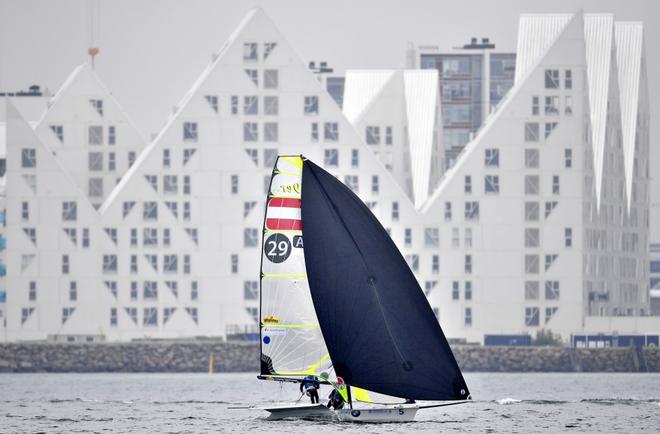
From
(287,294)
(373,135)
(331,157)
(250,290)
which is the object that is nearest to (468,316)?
(331,157)

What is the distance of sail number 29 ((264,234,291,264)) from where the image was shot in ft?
232

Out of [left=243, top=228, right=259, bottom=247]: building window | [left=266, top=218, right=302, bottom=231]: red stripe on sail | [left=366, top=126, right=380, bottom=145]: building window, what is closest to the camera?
Result: [left=266, top=218, right=302, bottom=231]: red stripe on sail

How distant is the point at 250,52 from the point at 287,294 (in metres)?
76.1

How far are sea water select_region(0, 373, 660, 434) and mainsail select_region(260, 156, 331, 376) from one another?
7.27 ft

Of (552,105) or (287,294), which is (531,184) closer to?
(552,105)

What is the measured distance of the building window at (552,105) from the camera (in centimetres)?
14588

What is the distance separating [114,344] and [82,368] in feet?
9.89

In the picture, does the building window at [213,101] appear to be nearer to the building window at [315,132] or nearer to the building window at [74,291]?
the building window at [315,132]

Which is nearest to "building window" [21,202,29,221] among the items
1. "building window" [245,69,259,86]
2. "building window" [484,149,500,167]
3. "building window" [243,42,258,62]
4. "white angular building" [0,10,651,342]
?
"white angular building" [0,10,651,342]

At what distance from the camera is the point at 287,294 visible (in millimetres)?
70375

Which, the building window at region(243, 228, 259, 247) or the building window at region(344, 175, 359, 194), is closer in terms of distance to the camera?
the building window at region(344, 175, 359, 194)

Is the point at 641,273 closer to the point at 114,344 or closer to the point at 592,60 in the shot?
the point at 592,60

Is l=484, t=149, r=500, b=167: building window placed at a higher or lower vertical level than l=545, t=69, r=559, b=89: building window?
lower

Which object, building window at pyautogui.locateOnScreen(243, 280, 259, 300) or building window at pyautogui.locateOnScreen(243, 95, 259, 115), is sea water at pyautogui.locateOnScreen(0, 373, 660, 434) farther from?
building window at pyautogui.locateOnScreen(243, 95, 259, 115)
